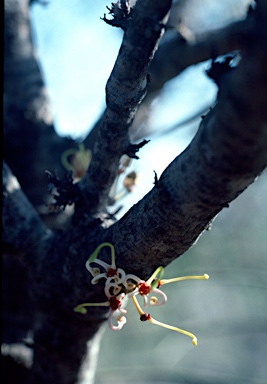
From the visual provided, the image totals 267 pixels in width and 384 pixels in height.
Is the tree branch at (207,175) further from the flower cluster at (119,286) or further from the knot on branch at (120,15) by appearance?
the knot on branch at (120,15)

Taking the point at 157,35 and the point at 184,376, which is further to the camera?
the point at 184,376

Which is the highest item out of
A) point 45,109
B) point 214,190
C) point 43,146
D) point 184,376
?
point 45,109

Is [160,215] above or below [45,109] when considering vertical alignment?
below

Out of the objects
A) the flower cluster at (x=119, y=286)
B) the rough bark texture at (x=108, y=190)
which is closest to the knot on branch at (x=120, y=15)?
the rough bark texture at (x=108, y=190)

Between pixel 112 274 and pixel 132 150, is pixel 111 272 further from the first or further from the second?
pixel 132 150

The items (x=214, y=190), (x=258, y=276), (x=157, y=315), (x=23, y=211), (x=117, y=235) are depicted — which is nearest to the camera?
(x=214, y=190)

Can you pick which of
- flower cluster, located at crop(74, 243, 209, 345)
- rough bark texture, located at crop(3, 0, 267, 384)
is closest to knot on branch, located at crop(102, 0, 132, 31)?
rough bark texture, located at crop(3, 0, 267, 384)

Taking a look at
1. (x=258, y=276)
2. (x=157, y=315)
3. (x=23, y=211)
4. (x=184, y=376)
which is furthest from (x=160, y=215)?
(x=157, y=315)

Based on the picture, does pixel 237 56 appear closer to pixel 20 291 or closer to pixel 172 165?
pixel 172 165

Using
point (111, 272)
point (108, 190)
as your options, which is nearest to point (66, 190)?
point (108, 190)
